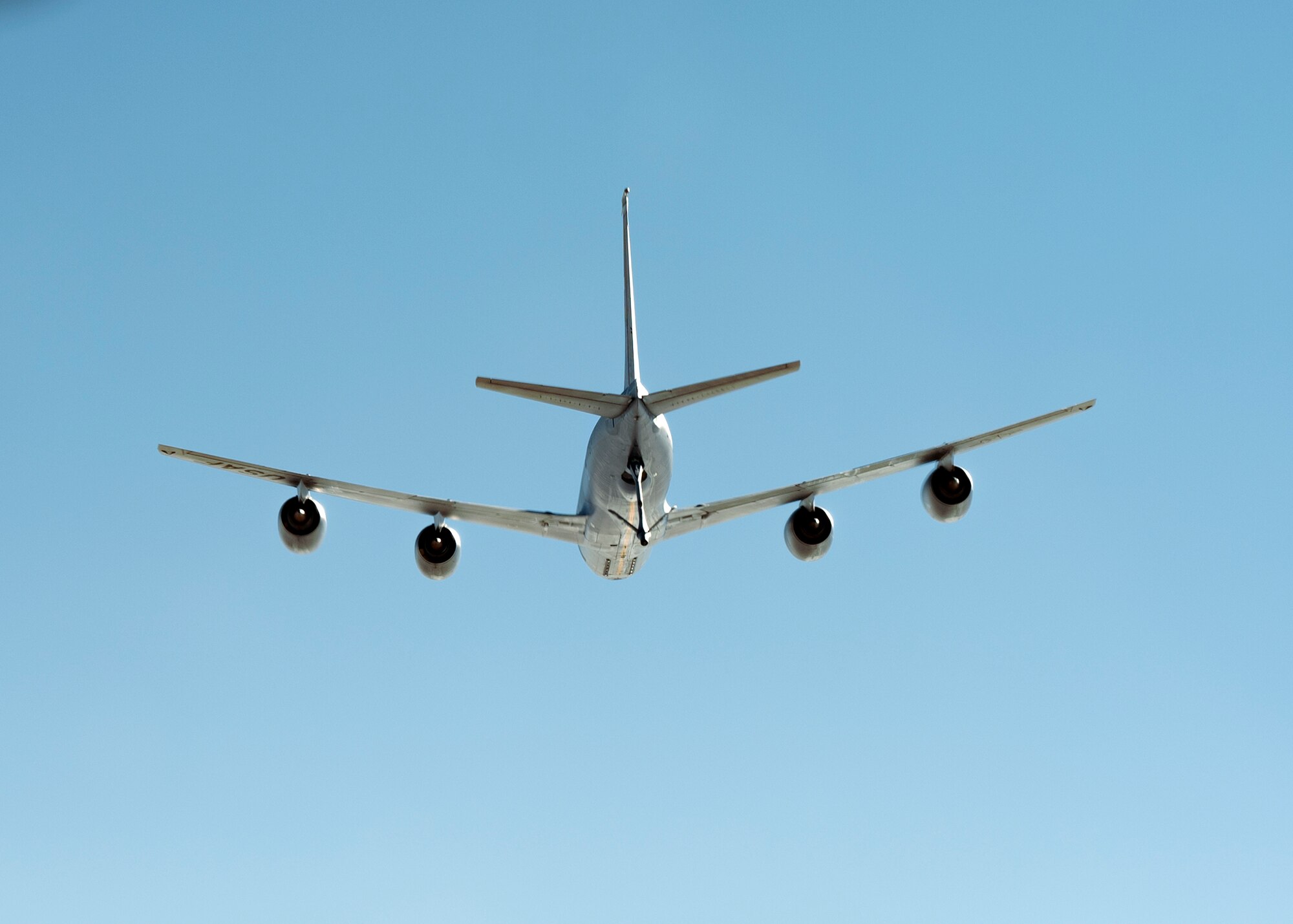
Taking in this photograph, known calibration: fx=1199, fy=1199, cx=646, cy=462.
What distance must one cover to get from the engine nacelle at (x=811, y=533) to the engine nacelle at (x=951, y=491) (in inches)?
130

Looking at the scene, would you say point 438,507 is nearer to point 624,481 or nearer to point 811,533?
point 624,481

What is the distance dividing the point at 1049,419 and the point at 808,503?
655 cm

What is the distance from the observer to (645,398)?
79.7 ft

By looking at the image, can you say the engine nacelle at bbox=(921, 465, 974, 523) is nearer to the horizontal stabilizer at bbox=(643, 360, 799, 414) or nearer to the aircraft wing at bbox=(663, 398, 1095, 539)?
the aircraft wing at bbox=(663, 398, 1095, 539)

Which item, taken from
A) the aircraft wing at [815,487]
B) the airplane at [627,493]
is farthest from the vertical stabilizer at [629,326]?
the aircraft wing at [815,487]

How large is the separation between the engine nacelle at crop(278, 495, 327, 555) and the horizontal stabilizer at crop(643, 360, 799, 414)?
8.33 meters

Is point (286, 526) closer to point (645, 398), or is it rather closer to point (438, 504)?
point (438, 504)

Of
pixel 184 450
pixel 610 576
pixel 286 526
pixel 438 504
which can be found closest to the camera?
pixel 184 450

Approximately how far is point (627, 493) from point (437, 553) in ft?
20.2

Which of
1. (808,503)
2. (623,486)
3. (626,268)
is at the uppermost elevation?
(626,268)

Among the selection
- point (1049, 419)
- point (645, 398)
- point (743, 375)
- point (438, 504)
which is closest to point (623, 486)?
point (645, 398)

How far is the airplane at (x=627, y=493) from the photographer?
80.1 feet

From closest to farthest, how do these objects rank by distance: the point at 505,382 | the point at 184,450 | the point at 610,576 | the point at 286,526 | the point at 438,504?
the point at 505,382 < the point at 184,450 < the point at 286,526 < the point at 438,504 < the point at 610,576

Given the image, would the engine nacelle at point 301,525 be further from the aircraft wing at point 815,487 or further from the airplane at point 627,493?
the aircraft wing at point 815,487
